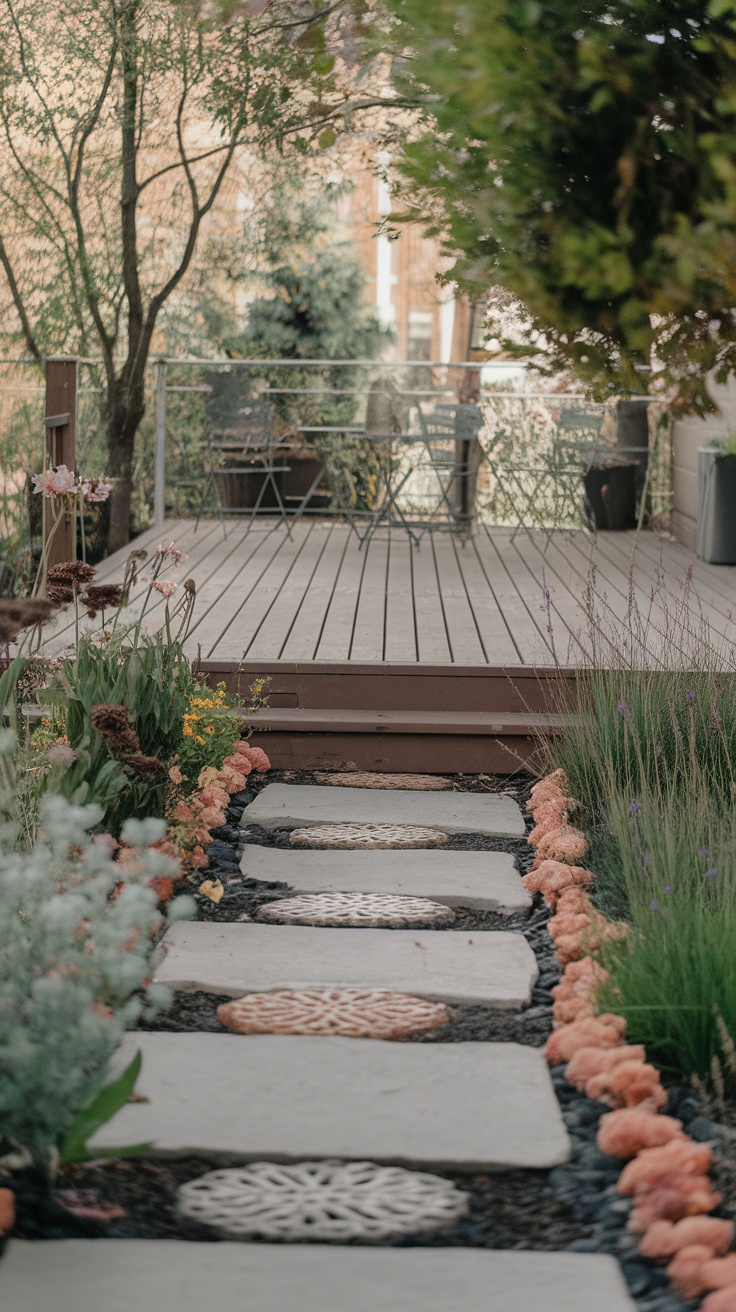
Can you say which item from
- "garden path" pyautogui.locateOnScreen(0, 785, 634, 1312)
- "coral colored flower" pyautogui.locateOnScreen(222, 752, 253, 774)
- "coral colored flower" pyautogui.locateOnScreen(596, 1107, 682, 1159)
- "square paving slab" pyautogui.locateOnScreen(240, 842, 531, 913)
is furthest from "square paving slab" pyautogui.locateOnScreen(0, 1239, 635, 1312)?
"coral colored flower" pyautogui.locateOnScreen(222, 752, 253, 774)

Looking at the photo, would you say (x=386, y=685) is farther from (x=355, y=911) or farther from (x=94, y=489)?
(x=355, y=911)

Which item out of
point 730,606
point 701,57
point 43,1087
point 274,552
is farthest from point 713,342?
point 274,552

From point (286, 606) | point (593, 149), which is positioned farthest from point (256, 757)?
point (593, 149)

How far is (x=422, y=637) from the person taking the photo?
18.1 ft

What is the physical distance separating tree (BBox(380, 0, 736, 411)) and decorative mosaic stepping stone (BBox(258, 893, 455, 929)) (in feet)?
5.50

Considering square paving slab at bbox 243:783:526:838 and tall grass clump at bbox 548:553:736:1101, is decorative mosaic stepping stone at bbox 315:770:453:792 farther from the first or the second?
tall grass clump at bbox 548:553:736:1101

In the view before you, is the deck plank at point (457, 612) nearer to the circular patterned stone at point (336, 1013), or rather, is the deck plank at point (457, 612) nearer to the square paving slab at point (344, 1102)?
the circular patterned stone at point (336, 1013)

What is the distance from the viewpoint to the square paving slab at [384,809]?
13.6 ft

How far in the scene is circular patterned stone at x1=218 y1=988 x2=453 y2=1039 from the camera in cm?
273

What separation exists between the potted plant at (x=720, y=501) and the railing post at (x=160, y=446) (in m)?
3.18

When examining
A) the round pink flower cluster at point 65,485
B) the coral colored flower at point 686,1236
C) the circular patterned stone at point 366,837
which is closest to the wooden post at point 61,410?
the round pink flower cluster at point 65,485

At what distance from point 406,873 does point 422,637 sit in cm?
191

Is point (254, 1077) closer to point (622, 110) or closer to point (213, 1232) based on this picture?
point (213, 1232)

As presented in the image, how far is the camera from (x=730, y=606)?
6.18 meters
